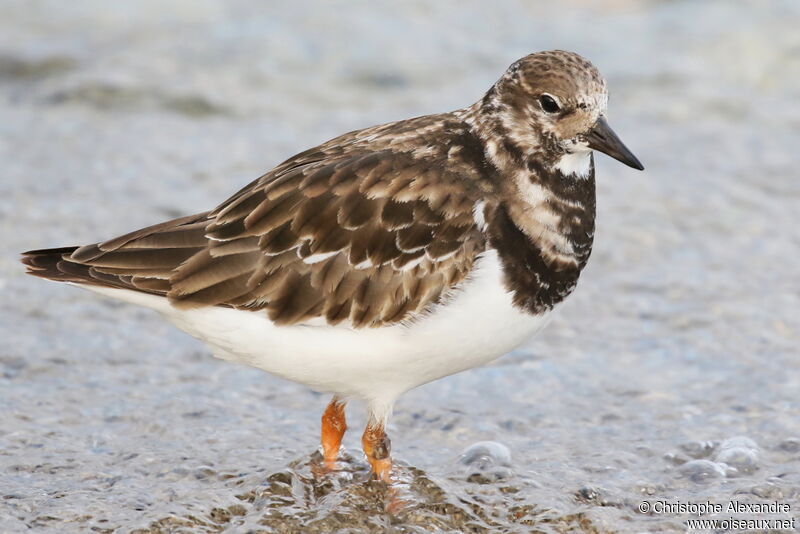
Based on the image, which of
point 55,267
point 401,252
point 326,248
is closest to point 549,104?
point 401,252

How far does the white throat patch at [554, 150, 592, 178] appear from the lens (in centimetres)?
459

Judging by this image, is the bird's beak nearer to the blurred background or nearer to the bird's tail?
the blurred background

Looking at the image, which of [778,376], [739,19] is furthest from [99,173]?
[739,19]

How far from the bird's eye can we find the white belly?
2.03 ft

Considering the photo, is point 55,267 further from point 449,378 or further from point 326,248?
point 449,378

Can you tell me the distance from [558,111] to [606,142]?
0.22 m

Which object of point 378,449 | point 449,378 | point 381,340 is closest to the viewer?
point 381,340

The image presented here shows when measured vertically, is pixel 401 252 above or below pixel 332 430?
above

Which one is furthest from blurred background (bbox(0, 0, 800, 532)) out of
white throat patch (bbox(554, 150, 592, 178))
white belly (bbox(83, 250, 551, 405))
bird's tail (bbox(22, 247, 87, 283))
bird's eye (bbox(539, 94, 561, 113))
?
bird's eye (bbox(539, 94, 561, 113))

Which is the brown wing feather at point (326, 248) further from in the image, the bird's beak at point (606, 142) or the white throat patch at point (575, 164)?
the bird's beak at point (606, 142)

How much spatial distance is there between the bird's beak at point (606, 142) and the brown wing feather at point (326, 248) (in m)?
0.49

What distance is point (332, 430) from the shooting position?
5121mm

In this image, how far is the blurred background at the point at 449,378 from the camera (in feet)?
16.1

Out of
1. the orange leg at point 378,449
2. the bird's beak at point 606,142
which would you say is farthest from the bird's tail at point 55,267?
the bird's beak at point 606,142
